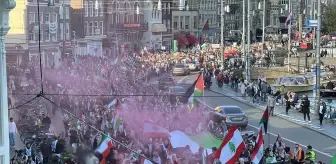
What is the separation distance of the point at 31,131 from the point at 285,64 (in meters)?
37.6

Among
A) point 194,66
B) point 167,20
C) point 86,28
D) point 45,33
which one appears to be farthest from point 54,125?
point 167,20

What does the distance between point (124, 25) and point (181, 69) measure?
7.36 m

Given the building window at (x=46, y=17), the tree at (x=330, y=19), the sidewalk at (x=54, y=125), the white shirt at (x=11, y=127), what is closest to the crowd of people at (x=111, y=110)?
the sidewalk at (x=54, y=125)

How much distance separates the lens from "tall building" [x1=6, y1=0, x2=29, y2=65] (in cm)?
3381

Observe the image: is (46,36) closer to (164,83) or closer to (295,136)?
(164,83)

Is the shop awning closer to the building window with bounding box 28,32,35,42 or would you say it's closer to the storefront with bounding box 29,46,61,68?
the storefront with bounding box 29,46,61,68

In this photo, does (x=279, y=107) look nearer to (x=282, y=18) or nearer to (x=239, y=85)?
(x=239, y=85)

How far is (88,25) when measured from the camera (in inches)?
1844

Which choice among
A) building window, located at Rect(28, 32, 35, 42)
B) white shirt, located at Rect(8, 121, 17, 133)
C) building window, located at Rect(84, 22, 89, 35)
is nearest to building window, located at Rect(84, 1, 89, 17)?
building window, located at Rect(84, 22, 89, 35)

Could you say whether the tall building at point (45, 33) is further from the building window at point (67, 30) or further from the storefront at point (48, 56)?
the building window at point (67, 30)

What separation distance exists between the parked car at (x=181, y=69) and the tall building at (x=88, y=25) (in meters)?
5.20

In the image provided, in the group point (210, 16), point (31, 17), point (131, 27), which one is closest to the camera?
point (31, 17)

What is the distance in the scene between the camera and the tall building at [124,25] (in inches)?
1850

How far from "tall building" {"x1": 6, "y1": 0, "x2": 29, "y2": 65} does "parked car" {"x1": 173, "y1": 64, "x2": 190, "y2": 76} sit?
12.0 m
